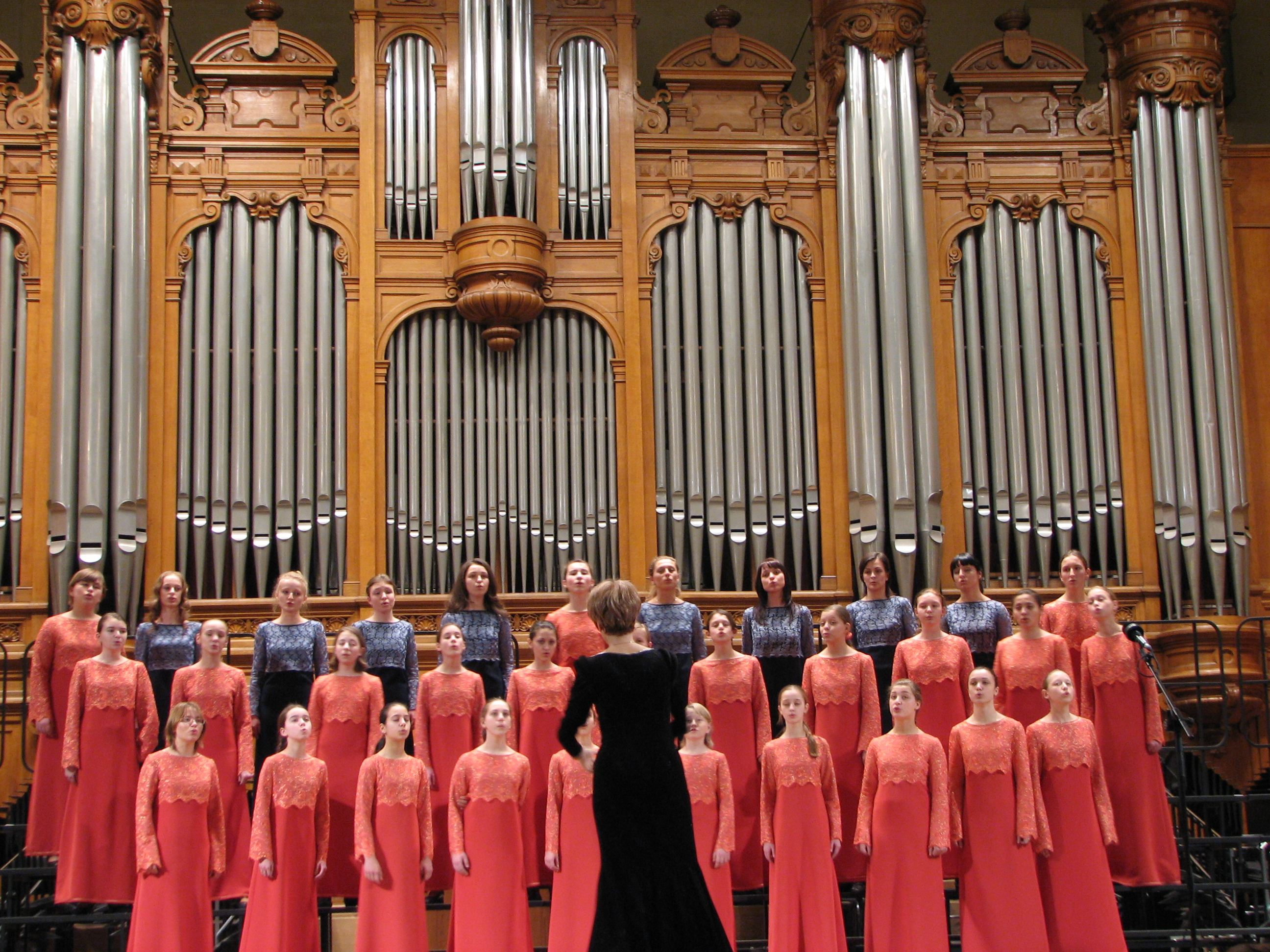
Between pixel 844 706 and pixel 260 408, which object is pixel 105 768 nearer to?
pixel 260 408

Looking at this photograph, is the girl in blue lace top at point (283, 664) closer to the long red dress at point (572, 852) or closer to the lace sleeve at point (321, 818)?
the lace sleeve at point (321, 818)

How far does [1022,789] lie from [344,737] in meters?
2.61

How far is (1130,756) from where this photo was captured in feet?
22.3

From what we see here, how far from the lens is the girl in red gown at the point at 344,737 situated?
6293 mm

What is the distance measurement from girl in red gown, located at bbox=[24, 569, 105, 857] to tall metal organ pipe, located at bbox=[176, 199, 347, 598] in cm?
129

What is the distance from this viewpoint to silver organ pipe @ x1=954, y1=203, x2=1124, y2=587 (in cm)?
855

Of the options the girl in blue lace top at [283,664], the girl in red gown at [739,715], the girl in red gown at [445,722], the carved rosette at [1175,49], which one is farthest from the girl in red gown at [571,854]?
the carved rosette at [1175,49]

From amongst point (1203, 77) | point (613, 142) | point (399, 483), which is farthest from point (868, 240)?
point (399, 483)

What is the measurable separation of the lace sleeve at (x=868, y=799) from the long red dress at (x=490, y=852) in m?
1.24

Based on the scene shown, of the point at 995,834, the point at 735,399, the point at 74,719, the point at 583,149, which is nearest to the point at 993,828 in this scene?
the point at 995,834

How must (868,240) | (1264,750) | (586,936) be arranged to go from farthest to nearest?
(868,240) < (1264,750) < (586,936)

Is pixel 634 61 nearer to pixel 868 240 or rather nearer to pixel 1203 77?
pixel 868 240

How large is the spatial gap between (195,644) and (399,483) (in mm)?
1736

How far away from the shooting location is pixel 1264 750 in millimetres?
8086
